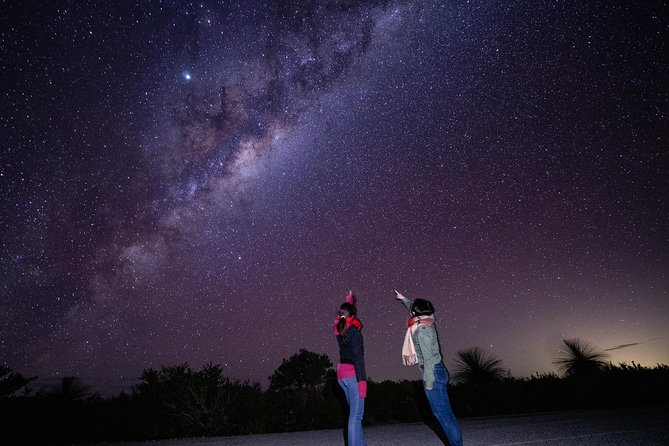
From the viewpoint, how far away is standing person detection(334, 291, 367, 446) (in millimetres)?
4824

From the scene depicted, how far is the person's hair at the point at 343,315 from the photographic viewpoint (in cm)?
503

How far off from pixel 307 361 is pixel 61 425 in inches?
1231

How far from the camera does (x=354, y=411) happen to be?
4.82 meters

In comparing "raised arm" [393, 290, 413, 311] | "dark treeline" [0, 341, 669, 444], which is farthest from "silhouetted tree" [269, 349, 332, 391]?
"raised arm" [393, 290, 413, 311]

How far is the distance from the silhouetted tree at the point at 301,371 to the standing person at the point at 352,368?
36.6 m

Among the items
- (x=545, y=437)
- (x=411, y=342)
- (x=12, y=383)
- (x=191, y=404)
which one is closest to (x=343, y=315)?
(x=411, y=342)

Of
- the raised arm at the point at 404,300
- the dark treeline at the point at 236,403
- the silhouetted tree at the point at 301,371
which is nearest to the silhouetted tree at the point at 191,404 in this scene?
the dark treeline at the point at 236,403

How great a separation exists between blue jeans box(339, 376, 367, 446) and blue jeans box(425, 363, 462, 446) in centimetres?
83

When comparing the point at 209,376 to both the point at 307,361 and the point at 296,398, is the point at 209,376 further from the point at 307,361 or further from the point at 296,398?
the point at 307,361

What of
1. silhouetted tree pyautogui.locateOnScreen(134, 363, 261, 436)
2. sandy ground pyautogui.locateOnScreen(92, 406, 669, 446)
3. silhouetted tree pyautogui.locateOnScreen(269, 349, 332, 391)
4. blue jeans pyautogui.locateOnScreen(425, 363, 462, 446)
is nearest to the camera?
blue jeans pyautogui.locateOnScreen(425, 363, 462, 446)

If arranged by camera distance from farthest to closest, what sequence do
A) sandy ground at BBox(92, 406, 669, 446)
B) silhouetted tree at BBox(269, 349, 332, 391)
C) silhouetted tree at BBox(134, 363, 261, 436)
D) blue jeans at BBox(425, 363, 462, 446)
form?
1. silhouetted tree at BBox(269, 349, 332, 391)
2. silhouetted tree at BBox(134, 363, 261, 436)
3. sandy ground at BBox(92, 406, 669, 446)
4. blue jeans at BBox(425, 363, 462, 446)

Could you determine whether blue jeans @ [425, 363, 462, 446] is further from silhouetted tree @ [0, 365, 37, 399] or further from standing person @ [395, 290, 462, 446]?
silhouetted tree @ [0, 365, 37, 399]

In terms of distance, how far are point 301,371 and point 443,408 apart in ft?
123

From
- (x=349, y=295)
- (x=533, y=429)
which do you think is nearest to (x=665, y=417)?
(x=533, y=429)
